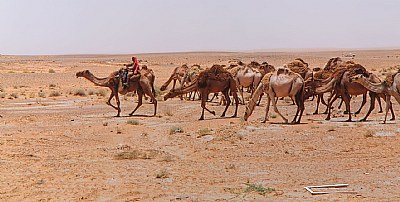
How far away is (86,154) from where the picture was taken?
555 inches

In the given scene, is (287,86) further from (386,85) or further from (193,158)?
(193,158)

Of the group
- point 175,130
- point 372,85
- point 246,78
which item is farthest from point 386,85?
point 246,78

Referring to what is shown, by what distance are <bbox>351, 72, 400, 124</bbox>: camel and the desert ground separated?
38.4 inches

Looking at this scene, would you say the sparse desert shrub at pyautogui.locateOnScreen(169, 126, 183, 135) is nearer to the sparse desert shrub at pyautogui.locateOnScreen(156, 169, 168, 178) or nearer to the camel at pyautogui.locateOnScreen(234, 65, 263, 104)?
the sparse desert shrub at pyautogui.locateOnScreen(156, 169, 168, 178)

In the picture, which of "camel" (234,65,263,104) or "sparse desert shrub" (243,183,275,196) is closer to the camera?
"sparse desert shrub" (243,183,275,196)

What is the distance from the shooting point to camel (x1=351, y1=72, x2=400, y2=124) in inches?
695

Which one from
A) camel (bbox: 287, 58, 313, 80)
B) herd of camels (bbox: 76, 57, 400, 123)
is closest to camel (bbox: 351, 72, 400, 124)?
herd of camels (bbox: 76, 57, 400, 123)

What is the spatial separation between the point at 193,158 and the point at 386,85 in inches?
310

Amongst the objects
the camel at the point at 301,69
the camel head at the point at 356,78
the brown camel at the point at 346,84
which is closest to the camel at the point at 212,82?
the brown camel at the point at 346,84

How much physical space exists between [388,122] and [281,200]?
34.9 ft

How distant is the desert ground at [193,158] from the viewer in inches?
392

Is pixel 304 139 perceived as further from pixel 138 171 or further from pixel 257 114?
pixel 257 114

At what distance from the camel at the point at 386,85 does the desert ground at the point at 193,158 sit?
976 mm

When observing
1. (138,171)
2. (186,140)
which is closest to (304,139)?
(186,140)
